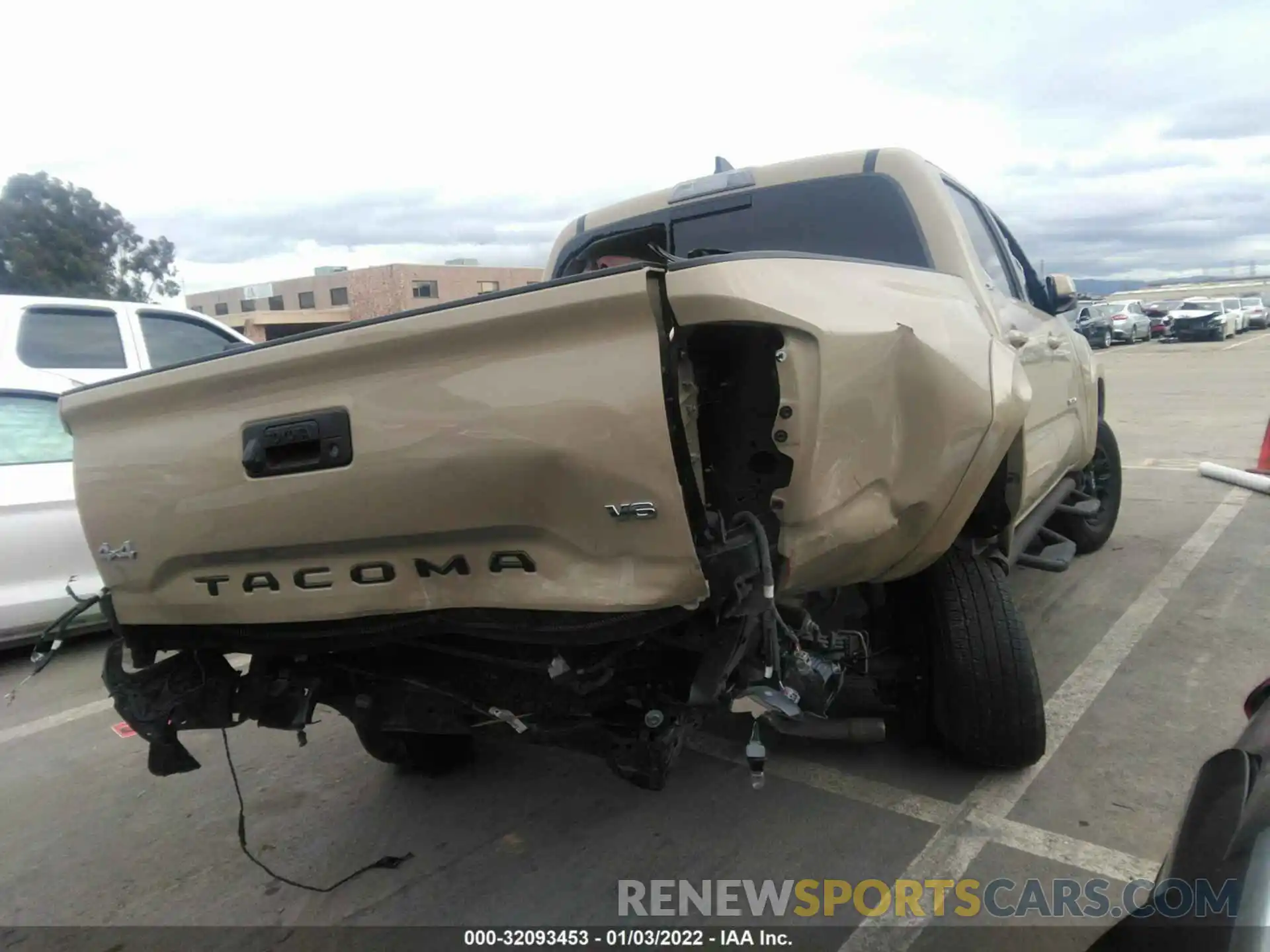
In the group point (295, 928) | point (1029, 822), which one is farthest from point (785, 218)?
point (295, 928)

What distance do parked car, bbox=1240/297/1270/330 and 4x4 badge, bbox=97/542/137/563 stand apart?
4643 centimetres

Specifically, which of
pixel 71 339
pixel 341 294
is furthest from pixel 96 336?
pixel 341 294

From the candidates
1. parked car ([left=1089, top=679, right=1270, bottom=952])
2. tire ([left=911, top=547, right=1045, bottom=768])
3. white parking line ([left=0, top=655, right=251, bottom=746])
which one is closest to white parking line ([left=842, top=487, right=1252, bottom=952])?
tire ([left=911, top=547, right=1045, bottom=768])

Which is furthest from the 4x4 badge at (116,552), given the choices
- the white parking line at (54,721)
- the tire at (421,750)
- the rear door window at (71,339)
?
the rear door window at (71,339)

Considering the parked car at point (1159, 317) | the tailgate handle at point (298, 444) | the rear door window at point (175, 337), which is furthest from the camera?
the parked car at point (1159, 317)

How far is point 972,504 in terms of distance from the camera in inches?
91.1

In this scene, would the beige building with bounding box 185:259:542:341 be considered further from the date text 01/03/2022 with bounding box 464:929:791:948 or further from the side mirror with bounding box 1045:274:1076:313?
the date text 01/03/2022 with bounding box 464:929:791:948

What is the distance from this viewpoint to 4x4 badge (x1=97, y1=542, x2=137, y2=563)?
7.95ft

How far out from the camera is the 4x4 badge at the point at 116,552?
2.42m

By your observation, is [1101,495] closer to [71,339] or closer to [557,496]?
[557,496]

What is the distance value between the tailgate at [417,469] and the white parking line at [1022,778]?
1240 millimetres

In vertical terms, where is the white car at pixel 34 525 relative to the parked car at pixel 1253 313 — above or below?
above

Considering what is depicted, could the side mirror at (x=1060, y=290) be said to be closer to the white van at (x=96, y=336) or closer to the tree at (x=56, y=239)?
the white van at (x=96, y=336)

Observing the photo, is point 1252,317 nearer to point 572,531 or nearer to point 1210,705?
point 1210,705
